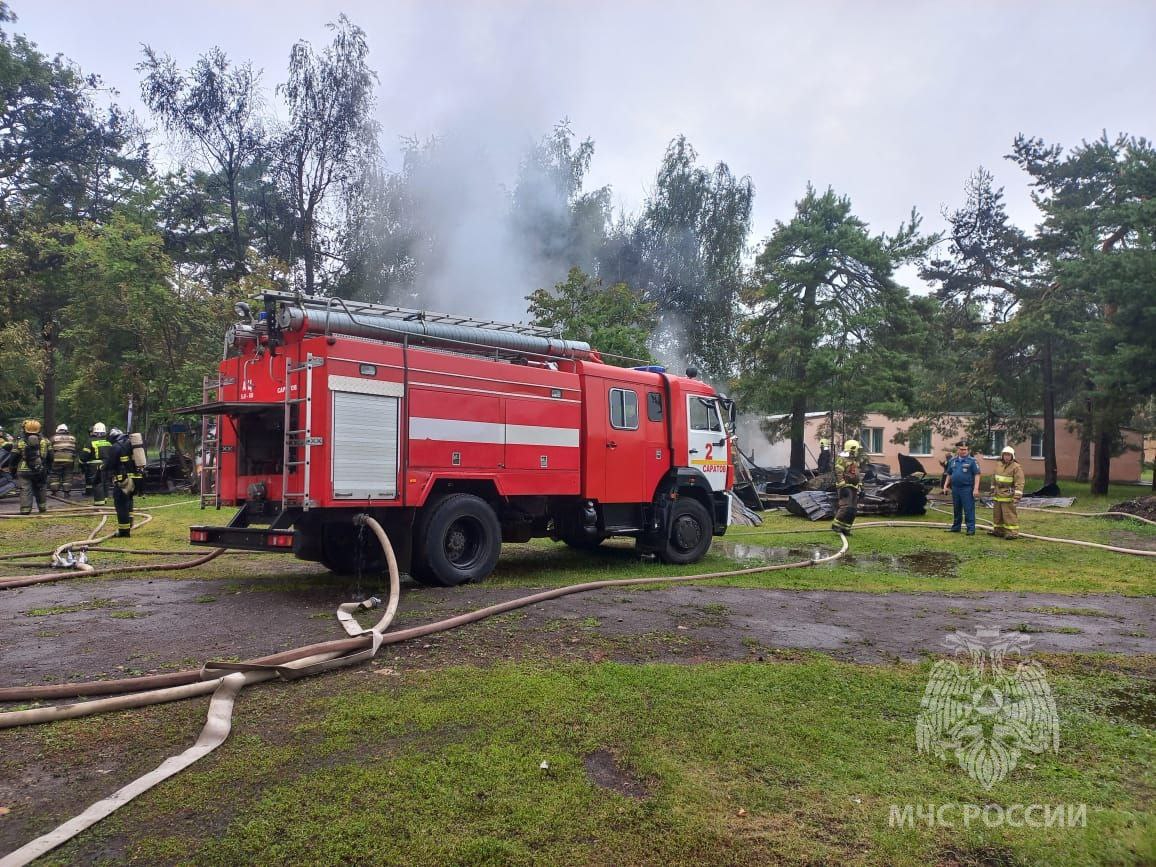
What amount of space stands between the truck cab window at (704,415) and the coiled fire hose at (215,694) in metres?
4.84

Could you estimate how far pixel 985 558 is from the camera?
10250 mm

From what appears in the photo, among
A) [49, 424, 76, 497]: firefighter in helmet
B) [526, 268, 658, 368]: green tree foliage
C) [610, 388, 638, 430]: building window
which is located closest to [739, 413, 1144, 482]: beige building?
[526, 268, 658, 368]: green tree foliage

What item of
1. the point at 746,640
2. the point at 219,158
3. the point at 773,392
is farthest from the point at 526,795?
the point at 219,158

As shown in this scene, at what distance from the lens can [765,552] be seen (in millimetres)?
11039

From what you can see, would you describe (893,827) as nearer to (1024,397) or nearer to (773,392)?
(773,392)

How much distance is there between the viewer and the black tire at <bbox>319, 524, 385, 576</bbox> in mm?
7121

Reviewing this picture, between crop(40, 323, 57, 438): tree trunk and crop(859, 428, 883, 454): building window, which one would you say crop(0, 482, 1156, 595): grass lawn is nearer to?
crop(40, 323, 57, 438): tree trunk

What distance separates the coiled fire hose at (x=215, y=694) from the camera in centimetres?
242

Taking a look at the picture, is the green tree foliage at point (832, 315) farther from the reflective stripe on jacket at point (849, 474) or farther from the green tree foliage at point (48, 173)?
the green tree foliage at point (48, 173)

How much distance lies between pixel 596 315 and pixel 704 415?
11.6 metres

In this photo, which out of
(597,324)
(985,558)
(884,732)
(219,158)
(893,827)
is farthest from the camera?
(219,158)

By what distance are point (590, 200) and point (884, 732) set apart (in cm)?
2857

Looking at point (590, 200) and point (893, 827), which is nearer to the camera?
point (893, 827)

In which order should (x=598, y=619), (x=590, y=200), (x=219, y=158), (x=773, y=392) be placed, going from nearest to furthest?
(x=598, y=619) < (x=773, y=392) < (x=219, y=158) < (x=590, y=200)
